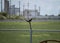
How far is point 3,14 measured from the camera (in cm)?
1491

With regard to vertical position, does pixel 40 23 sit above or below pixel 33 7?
below

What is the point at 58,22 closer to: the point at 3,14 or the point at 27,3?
the point at 27,3

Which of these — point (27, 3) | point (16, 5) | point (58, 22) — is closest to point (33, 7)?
point (27, 3)

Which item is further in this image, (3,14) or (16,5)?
(16,5)

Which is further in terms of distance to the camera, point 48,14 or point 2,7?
point 48,14

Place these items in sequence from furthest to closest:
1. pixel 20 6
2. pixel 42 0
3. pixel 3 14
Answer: pixel 42 0 → pixel 20 6 → pixel 3 14

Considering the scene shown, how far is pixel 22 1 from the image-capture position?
16.9m

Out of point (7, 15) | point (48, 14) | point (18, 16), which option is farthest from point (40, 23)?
point (7, 15)

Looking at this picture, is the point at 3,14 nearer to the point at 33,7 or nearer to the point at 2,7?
the point at 2,7

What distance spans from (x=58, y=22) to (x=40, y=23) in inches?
72.5

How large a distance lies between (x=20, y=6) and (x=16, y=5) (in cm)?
49

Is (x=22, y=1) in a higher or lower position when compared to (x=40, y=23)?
higher

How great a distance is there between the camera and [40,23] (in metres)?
16.2

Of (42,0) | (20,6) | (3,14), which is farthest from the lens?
(42,0)
